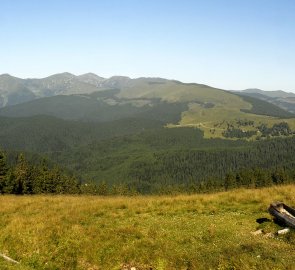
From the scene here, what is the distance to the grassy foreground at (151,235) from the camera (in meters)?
16.4

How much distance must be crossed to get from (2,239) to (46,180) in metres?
81.2

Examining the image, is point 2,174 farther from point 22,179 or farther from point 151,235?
point 151,235

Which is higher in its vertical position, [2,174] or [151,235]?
[151,235]

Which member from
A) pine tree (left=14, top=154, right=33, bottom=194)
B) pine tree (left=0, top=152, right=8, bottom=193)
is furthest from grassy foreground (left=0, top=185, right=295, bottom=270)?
pine tree (left=14, top=154, right=33, bottom=194)

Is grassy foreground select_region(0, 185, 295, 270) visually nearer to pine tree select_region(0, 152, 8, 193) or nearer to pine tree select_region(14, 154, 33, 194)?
pine tree select_region(0, 152, 8, 193)

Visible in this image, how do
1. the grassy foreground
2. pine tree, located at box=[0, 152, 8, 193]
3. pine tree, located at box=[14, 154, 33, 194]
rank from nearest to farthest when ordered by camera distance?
the grassy foreground
pine tree, located at box=[0, 152, 8, 193]
pine tree, located at box=[14, 154, 33, 194]

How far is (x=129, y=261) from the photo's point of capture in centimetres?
1762

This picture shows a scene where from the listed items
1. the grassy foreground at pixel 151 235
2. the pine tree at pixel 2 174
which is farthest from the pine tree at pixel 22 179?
the grassy foreground at pixel 151 235

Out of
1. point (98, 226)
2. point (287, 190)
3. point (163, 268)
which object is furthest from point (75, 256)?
point (287, 190)

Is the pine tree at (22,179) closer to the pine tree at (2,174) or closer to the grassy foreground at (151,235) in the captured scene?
the pine tree at (2,174)

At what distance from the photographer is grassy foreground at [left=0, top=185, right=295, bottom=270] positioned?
1642 centimetres

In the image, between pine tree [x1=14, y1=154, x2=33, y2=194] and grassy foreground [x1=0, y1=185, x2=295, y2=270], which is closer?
grassy foreground [x1=0, y1=185, x2=295, y2=270]

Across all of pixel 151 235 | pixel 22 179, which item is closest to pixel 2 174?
pixel 22 179

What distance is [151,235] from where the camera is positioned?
20297mm
